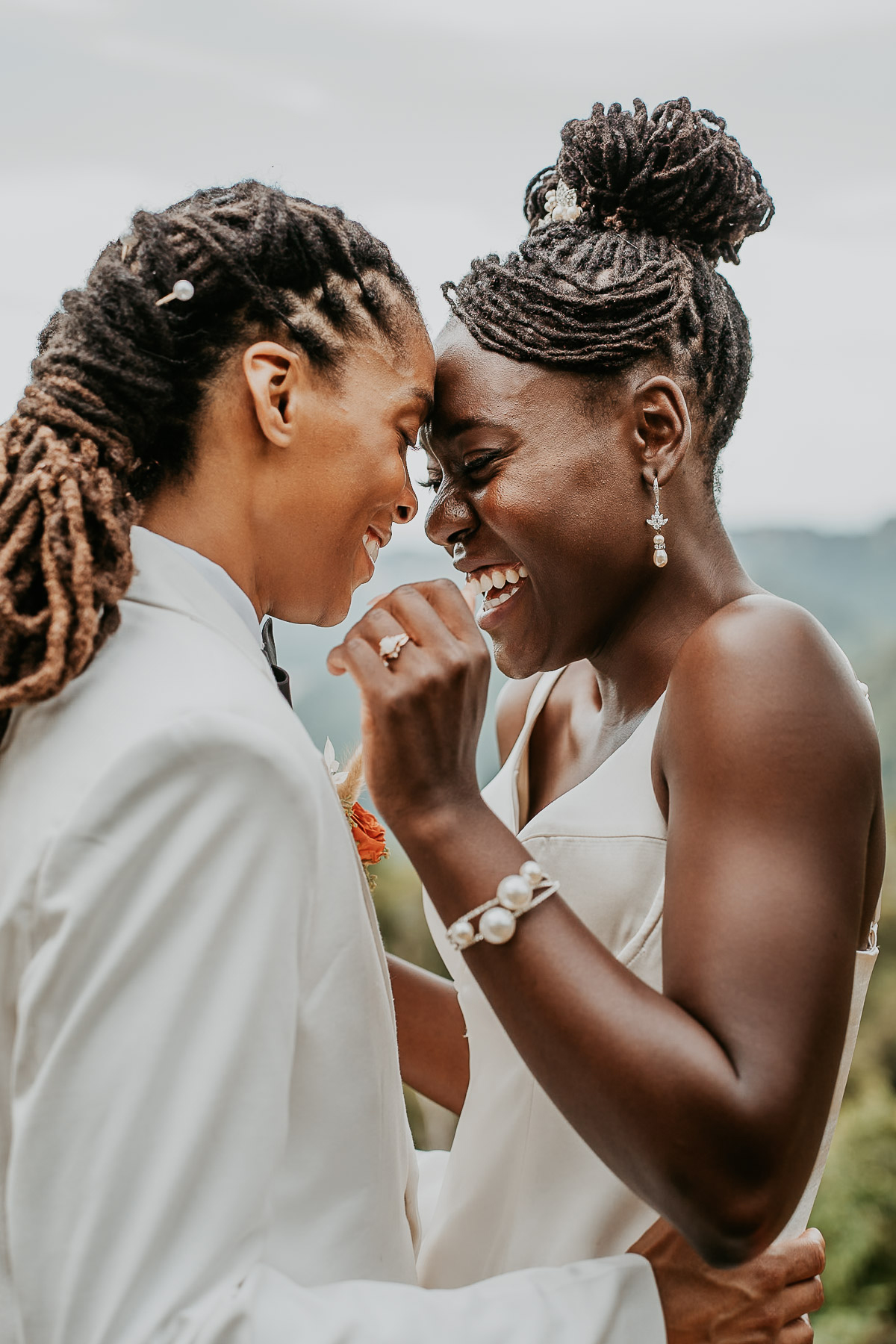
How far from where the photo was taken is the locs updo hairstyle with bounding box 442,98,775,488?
223 cm

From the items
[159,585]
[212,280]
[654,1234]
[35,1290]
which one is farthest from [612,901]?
[212,280]

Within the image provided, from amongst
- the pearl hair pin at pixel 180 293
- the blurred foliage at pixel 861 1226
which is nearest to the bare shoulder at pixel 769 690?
the pearl hair pin at pixel 180 293

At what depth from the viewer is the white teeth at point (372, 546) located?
2.18 m

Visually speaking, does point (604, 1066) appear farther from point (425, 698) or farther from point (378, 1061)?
point (425, 698)

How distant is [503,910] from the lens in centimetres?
160

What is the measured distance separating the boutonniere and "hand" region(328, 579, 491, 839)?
1.74 ft

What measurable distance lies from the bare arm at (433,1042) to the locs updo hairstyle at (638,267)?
4.42 feet

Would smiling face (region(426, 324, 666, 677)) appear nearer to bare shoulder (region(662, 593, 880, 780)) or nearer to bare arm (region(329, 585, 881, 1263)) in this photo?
bare shoulder (region(662, 593, 880, 780))

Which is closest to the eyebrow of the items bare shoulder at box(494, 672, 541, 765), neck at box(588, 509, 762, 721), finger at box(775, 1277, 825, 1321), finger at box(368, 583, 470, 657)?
neck at box(588, 509, 762, 721)

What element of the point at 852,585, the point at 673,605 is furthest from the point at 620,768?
the point at 852,585

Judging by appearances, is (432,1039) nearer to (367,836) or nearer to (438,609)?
(367,836)

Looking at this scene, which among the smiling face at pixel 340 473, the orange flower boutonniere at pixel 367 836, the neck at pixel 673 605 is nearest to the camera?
the smiling face at pixel 340 473

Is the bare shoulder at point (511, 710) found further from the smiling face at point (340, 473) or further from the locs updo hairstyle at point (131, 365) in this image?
the locs updo hairstyle at point (131, 365)

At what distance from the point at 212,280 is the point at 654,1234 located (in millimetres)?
1598
